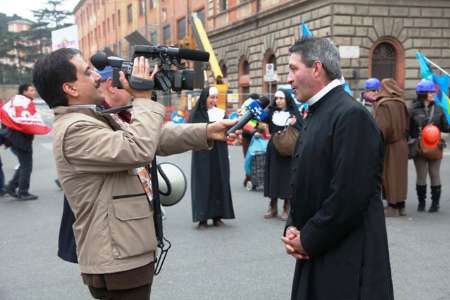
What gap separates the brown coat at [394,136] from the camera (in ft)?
22.4

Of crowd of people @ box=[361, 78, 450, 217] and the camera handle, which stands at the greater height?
the camera handle

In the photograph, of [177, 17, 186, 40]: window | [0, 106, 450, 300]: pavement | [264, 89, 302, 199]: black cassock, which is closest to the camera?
[0, 106, 450, 300]: pavement

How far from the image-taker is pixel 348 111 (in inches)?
86.7

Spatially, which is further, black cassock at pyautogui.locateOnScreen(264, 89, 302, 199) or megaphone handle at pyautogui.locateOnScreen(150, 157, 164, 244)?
black cassock at pyautogui.locateOnScreen(264, 89, 302, 199)

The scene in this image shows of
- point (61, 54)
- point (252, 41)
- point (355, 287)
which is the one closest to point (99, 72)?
point (61, 54)

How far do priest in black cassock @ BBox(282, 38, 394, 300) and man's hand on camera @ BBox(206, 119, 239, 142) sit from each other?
0.41m

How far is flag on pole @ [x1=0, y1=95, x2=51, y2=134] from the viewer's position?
850cm

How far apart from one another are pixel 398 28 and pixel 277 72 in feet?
18.8

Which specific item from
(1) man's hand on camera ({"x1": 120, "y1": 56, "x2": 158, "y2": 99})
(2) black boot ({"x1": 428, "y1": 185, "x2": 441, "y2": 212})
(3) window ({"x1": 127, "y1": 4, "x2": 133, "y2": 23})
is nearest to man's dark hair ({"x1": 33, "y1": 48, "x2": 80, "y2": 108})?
(1) man's hand on camera ({"x1": 120, "y1": 56, "x2": 158, "y2": 99})

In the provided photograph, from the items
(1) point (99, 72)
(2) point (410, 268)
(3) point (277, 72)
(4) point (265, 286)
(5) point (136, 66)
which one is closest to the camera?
(5) point (136, 66)

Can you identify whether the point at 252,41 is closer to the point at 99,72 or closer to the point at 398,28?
the point at 398,28

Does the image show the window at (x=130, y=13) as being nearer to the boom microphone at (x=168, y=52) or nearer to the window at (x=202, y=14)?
the window at (x=202, y=14)

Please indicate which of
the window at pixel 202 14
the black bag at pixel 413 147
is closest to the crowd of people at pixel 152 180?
the black bag at pixel 413 147

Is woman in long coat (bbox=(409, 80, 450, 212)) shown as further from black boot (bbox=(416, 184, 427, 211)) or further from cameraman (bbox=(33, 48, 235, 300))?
cameraman (bbox=(33, 48, 235, 300))
